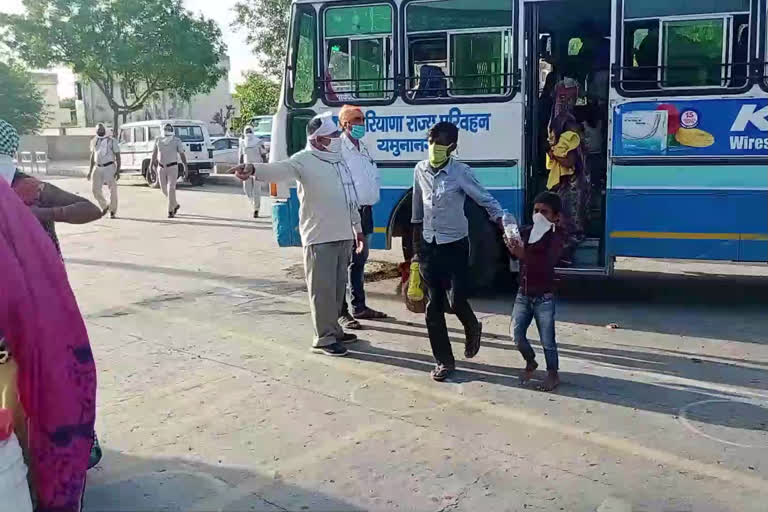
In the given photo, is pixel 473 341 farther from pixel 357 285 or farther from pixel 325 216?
pixel 357 285

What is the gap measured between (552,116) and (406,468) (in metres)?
4.48

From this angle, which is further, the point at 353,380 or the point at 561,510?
the point at 353,380

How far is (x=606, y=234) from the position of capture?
7121 millimetres

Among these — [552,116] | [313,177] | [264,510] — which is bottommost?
[264,510]

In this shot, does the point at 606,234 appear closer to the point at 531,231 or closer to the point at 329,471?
the point at 531,231

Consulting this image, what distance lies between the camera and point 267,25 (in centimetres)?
2962

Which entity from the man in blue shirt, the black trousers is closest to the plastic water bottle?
the man in blue shirt

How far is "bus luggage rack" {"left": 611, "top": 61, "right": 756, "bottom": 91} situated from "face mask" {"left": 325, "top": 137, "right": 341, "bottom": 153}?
8.54 feet

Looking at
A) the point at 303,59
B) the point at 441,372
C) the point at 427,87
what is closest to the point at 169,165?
the point at 303,59

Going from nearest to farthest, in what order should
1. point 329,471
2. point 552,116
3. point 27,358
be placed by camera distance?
point 27,358 → point 329,471 → point 552,116

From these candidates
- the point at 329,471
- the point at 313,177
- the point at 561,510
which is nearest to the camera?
the point at 561,510

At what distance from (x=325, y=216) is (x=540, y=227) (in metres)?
1.68

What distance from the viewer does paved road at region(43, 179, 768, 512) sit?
3.83 meters

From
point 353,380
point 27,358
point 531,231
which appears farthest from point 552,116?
point 27,358
